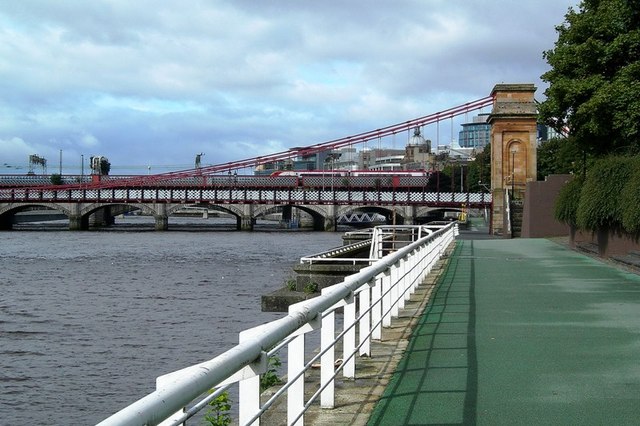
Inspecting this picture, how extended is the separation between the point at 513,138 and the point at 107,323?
31.7 metres

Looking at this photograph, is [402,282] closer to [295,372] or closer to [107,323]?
[295,372]

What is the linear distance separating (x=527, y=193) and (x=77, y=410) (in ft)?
99.1

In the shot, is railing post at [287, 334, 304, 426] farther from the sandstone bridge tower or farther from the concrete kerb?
the sandstone bridge tower

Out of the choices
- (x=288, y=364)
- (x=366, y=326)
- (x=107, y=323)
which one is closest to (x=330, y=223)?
(x=107, y=323)

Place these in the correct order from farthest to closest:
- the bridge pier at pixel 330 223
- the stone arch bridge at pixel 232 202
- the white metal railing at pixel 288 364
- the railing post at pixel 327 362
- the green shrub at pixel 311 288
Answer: the bridge pier at pixel 330 223
the stone arch bridge at pixel 232 202
the green shrub at pixel 311 288
the railing post at pixel 327 362
the white metal railing at pixel 288 364

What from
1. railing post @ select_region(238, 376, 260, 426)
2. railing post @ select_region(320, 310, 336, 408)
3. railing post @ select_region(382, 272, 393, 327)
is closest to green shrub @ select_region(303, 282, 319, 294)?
railing post @ select_region(382, 272, 393, 327)

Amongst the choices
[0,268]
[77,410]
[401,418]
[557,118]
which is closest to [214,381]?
[401,418]

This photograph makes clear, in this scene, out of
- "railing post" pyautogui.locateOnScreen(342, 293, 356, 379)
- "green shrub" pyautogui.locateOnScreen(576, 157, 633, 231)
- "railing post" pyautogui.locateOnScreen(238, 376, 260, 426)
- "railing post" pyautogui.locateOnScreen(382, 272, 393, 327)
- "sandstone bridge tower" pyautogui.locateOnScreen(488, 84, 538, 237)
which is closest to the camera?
"railing post" pyautogui.locateOnScreen(238, 376, 260, 426)

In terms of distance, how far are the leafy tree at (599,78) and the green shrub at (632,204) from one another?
524 centimetres

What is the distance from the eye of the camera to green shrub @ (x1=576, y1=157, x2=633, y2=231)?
22594mm

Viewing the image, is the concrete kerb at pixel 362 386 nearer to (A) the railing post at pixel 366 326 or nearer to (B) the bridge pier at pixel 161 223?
(A) the railing post at pixel 366 326

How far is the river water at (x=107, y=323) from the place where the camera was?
1408cm

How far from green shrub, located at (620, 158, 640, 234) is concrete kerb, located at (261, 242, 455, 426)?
9771mm

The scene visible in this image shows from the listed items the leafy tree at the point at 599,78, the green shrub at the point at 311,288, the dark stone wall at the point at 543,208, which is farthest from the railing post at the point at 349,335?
the dark stone wall at the point at 543,208
